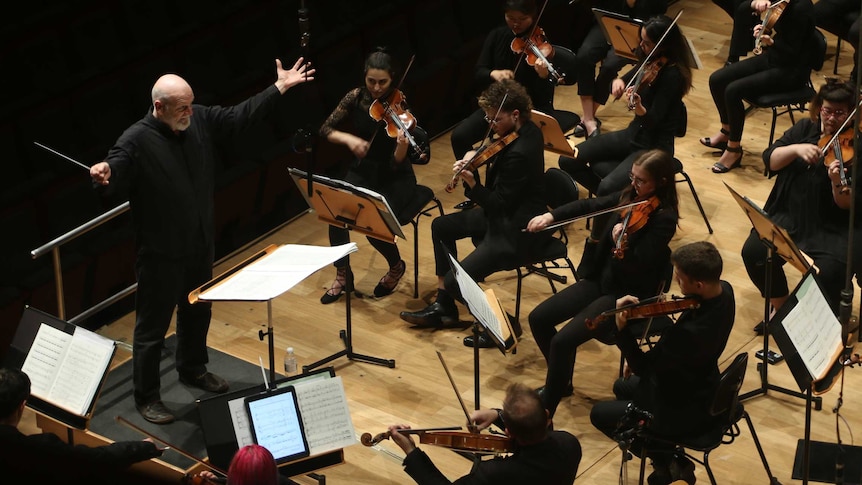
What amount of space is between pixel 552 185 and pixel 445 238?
0.63 m

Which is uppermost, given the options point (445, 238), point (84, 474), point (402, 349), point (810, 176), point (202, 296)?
point (84, 474)

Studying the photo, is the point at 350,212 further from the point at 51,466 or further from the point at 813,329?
the point at 51,466

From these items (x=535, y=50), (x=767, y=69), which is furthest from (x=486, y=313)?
(x=767, y=69)

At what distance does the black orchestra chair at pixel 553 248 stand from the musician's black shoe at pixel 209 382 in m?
1.52

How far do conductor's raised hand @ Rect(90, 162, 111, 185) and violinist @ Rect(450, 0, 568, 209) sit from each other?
9.47ft

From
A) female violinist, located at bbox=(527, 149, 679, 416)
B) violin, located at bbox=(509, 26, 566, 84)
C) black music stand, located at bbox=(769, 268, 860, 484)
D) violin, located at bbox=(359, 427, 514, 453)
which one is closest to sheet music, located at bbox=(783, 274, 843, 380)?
black music stand, located at bbox=(769, 268, 860, 484)

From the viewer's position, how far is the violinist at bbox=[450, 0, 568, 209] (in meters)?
6.14

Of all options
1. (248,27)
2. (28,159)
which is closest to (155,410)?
(28,159)

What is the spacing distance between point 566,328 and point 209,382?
1.64m

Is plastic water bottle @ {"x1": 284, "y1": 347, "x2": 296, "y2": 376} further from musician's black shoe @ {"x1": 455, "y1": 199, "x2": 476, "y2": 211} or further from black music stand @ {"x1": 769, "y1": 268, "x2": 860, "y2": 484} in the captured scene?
black music stand @ {"x1": 769, "y1": 268, "x2": 860, "y2": 484}

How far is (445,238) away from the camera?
17.9 feet

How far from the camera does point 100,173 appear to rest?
150 inches

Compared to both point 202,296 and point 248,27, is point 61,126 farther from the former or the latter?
point 202,296

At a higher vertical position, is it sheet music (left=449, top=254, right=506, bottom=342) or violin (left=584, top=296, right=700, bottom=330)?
violin (left=584, top=296, right=700, bottom=330)
